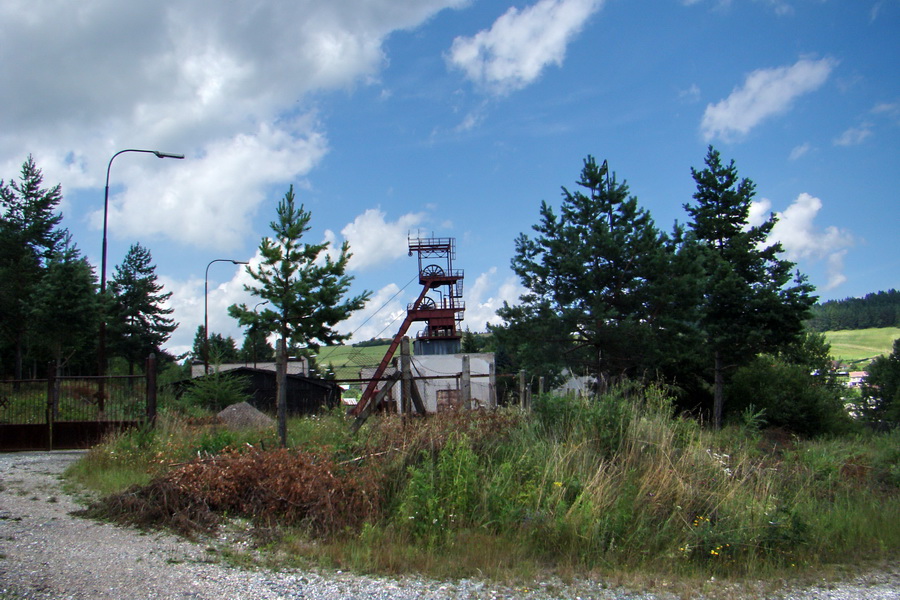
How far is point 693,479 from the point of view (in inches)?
292

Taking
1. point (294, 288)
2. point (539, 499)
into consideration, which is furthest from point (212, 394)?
point (539, 499)

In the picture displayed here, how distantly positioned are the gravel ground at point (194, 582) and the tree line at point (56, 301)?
15073 mm

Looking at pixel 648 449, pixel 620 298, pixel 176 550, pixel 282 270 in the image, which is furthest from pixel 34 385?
pixel 620 298

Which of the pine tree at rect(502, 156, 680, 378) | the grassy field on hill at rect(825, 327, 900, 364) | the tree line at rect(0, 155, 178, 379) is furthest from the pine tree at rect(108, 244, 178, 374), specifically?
the grassy field on hill at rect(825, 327, 900, 364)

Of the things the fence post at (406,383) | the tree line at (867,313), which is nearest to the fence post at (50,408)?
the fence post at (406,383)

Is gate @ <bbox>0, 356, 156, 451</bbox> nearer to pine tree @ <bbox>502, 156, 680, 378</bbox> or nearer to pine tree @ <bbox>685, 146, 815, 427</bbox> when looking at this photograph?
pine tree @ <bbox>502, 156, 680, 378</bbox>

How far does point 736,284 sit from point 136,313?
55.2 m

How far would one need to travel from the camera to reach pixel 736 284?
27.5 meters

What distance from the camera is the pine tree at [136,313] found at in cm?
5994

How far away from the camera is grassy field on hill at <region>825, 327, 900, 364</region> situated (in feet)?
333

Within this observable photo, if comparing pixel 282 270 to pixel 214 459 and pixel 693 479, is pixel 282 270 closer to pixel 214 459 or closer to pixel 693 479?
pixel 214 459

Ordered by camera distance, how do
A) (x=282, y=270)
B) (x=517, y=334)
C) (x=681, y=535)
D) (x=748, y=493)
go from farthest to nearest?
(x=517, y=334)
(x=282, y=270)
(x=748, y=493)
(x=681, y=535)

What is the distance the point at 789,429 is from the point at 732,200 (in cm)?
1069

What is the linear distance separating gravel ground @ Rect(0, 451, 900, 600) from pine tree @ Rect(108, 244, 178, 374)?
186 feet
